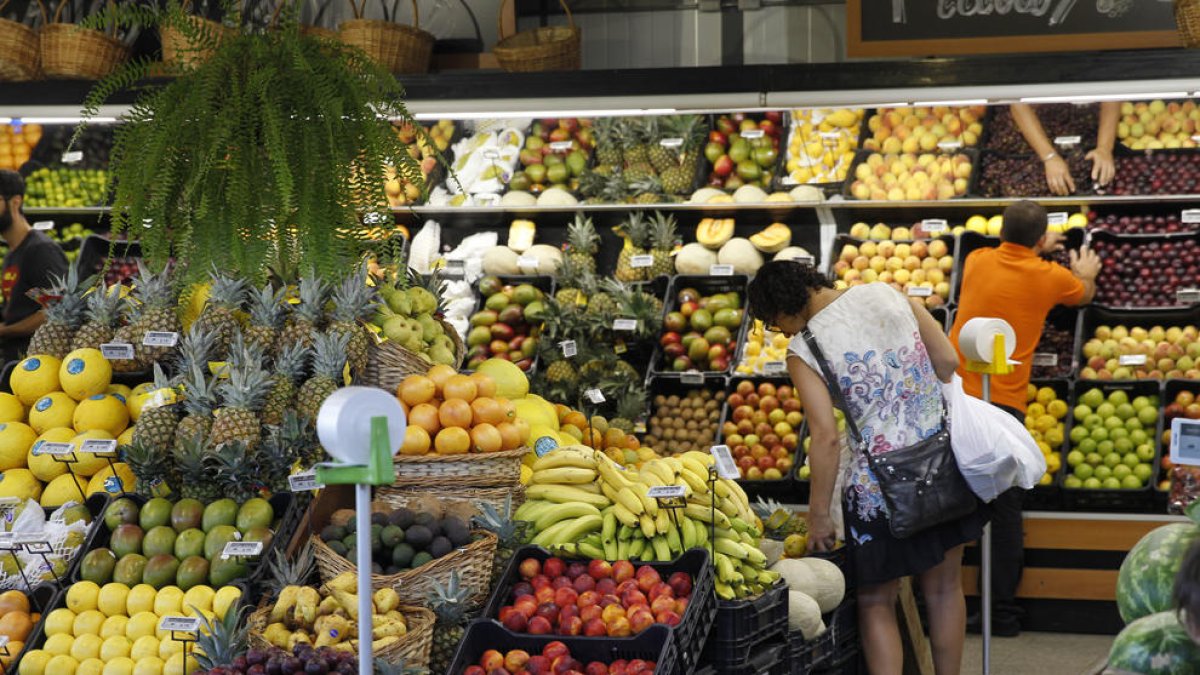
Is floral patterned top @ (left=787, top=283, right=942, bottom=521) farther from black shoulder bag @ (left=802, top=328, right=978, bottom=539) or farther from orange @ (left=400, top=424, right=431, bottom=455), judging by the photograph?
orange @ (left=400, top=424, right=431, bottom=455)

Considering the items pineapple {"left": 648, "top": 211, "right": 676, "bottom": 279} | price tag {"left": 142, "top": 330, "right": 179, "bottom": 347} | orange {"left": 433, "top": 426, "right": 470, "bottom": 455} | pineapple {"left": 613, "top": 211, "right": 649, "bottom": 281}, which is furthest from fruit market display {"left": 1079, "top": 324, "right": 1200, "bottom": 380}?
price tag {"left": 142, "top": 330, "right": 179, "bottom": 347}

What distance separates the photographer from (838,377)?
13.8 feet

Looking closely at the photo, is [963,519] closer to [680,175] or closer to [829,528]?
[829,528]

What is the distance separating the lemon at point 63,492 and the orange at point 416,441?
1054mm

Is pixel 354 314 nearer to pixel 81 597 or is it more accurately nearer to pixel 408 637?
pixel 81 597

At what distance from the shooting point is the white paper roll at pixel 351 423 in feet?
7.45

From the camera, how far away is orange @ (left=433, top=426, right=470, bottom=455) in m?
3.91

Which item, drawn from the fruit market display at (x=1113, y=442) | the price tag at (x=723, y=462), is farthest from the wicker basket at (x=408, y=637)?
the fruit market display at (x=1113, y=442)

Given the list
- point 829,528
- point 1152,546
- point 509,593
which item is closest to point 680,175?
point 829,528

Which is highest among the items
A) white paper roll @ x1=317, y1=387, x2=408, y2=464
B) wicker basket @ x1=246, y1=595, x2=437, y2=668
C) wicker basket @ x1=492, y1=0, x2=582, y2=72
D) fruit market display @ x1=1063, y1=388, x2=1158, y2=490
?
wicker basket @ x1=492, y1=0, x2=582, y2=72

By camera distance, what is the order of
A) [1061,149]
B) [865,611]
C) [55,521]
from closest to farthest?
[55,521]
[865,611]
[1061,149]

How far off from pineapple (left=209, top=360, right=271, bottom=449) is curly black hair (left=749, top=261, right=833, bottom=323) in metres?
1.51

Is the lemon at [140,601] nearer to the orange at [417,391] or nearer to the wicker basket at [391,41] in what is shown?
the orange at [417,391]

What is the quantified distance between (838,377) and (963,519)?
671 millimetres
